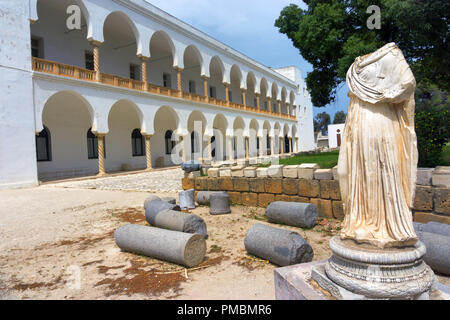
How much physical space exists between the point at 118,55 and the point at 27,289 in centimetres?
1932

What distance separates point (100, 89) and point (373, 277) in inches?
634

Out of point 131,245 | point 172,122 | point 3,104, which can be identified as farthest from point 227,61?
point 131,245

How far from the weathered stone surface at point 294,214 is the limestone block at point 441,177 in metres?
2.02

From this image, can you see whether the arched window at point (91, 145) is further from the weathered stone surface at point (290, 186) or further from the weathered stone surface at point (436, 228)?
the weathered stone surface at point (436, 228)

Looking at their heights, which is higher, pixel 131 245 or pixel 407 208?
pixel 407 208

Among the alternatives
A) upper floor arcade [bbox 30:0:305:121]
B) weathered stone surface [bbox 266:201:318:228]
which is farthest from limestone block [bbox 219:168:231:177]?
upper floor arcade [bbox 30:0:305:121]

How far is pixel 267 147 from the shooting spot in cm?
3597

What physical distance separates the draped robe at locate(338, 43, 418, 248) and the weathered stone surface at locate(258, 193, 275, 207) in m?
5.01

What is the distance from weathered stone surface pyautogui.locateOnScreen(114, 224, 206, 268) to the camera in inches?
144

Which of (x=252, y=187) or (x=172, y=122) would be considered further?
(x=172, y=122)
